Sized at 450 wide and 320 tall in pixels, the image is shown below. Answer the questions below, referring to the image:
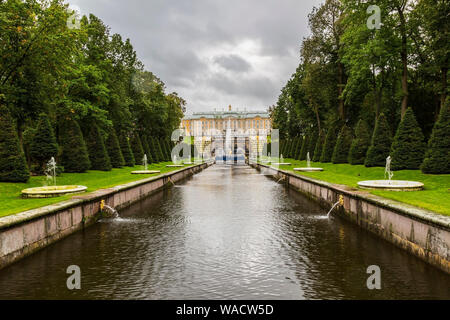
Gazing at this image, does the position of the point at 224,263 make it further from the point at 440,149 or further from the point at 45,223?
the point at 440,149

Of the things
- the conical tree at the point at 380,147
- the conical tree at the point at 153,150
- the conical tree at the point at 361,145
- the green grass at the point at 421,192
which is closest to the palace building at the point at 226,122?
the conical tree at the point at 153,150

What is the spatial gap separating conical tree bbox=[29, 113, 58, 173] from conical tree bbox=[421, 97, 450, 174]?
20240mm

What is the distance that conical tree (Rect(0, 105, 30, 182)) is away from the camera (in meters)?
15.4

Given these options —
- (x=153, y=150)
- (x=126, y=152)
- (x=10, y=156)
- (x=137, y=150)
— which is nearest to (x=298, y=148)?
(x=153, y=150)

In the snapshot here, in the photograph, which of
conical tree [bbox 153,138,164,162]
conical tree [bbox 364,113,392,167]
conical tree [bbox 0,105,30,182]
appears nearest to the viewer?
conical tree [bbox 0,105,30,182]

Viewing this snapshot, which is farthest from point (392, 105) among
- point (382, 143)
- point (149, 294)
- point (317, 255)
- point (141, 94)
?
point (149, 294)

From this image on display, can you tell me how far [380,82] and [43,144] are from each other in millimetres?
31122

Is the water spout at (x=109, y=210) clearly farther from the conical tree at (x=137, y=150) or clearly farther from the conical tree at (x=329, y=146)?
the conical tree at (x=137, y=150)

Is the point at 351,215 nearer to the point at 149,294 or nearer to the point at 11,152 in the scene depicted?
the point at 149,294

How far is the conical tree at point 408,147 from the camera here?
17875mm

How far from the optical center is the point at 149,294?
204 inches

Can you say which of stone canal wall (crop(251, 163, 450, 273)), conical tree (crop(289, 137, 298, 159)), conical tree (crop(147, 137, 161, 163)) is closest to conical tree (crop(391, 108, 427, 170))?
stone canal wall (crop(251, 163, 450, 273))

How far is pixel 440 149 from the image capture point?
15.3m

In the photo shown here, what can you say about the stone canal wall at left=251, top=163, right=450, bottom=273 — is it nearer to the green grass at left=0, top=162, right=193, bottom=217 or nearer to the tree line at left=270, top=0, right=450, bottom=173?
the tree line at left=270, top=0, right=450, bottom=173
